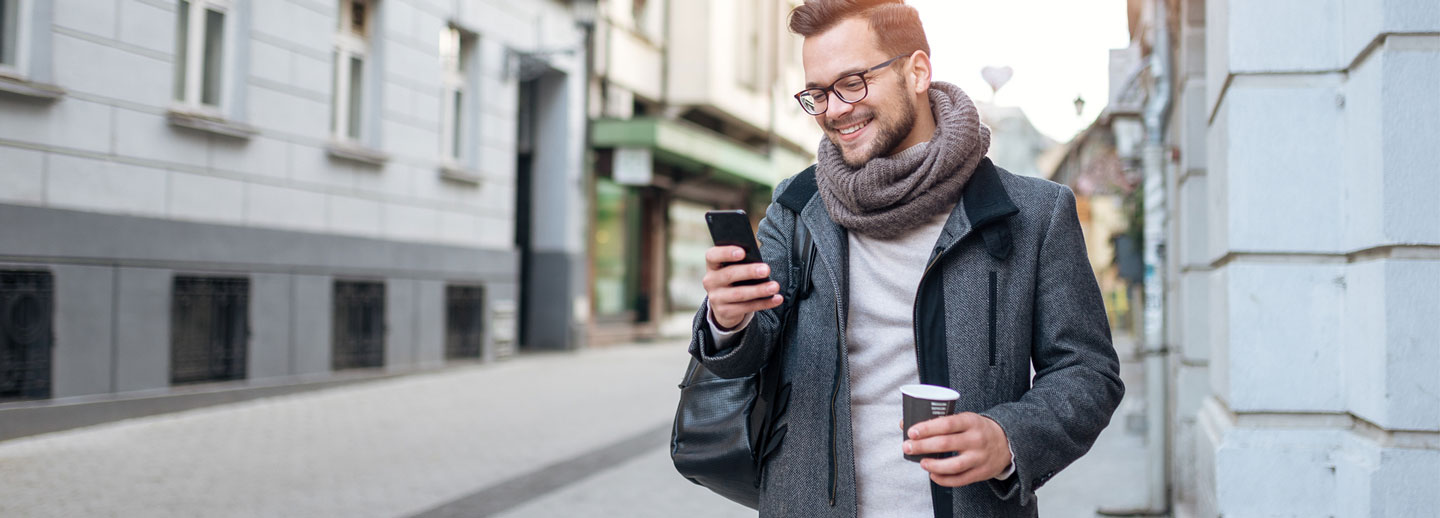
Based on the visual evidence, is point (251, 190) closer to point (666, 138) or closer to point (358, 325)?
point (358, 325)

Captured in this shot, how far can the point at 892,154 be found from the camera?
199 cm

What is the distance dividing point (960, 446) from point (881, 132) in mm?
611

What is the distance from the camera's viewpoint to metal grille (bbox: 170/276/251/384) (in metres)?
9.13

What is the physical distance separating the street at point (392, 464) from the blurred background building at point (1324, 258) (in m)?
3.05

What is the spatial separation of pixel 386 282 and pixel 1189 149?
905 centimetres

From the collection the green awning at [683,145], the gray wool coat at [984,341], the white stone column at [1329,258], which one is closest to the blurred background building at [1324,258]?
the white stone column at [1329,258]

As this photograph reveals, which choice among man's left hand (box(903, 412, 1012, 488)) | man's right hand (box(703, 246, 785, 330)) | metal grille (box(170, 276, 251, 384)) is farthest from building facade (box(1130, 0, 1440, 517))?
metal grille (box(170, 276, 251, 384))

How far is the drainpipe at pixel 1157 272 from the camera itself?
602 centimetres

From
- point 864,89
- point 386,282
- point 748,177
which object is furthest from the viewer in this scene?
point 748,177

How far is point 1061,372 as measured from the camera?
6.09 feet

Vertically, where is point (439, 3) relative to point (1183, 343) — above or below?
above

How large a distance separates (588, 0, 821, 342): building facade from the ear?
15.9 m

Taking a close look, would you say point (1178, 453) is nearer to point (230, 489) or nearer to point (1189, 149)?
point (1189, 149)

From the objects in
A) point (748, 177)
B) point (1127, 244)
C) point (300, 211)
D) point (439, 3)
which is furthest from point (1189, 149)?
point (748, 177)
